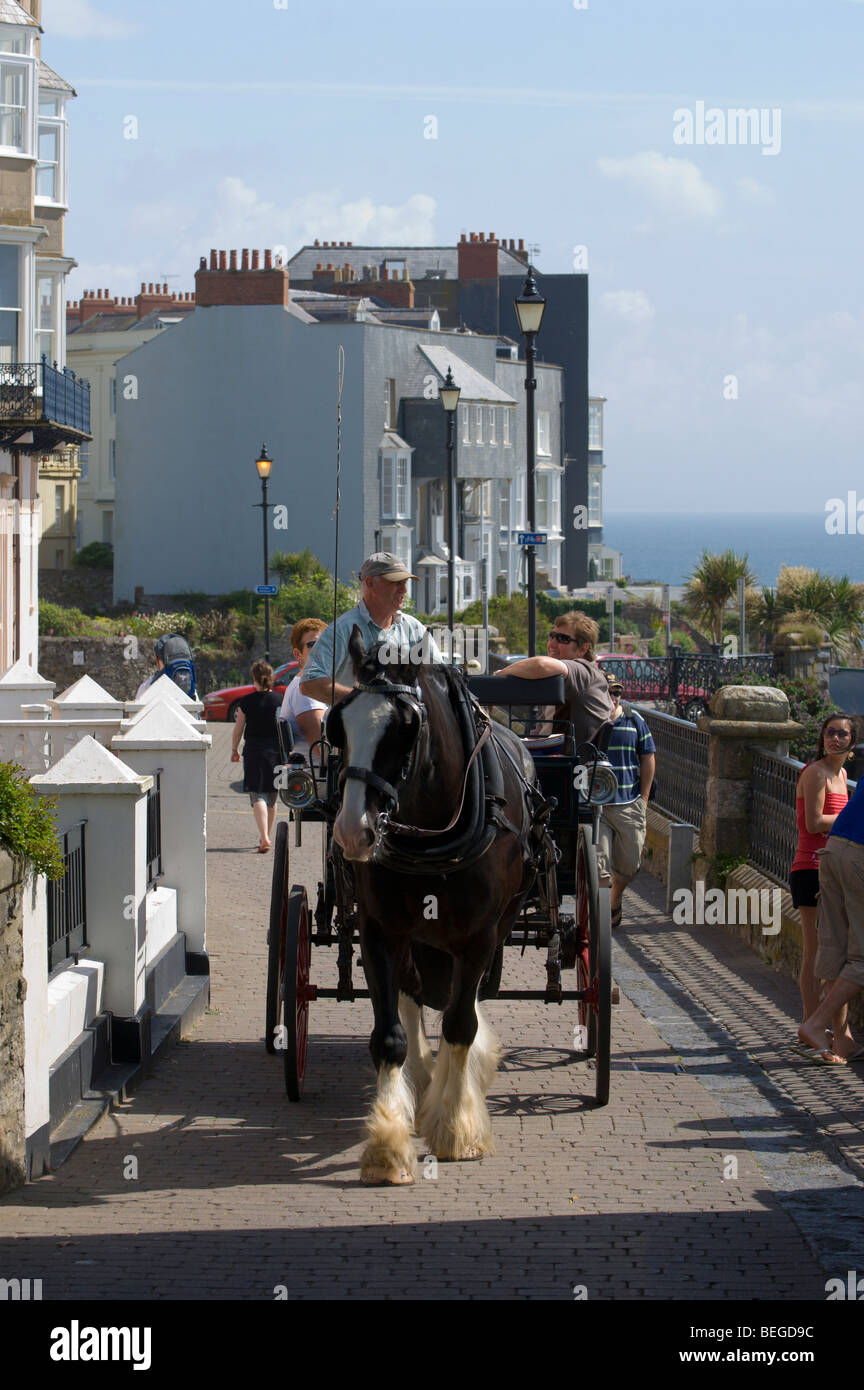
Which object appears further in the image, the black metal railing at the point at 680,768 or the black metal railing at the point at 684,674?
the black metal railing at the point at 684,674

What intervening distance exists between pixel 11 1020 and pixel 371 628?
2367mm

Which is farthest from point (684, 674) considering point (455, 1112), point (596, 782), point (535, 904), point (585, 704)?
point (455, 1112)

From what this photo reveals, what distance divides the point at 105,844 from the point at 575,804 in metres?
2.50

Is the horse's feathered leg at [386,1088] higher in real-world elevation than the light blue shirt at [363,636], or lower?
lower

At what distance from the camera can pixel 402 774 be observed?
6363 millimetres

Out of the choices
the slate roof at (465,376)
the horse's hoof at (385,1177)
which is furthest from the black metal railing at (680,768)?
the slate roof at (465,376)

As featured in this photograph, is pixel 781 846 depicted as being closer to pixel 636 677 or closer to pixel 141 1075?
pixel 141 1075

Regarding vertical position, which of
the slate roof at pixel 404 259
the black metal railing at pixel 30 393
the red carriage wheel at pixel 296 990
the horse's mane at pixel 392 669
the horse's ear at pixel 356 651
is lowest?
the red carriage wheel at pixel 296 990

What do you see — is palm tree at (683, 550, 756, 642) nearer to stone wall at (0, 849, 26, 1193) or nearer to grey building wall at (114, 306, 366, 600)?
grey building wall at (114, 306, 366, 600)

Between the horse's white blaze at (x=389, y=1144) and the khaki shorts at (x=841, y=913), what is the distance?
2941mm

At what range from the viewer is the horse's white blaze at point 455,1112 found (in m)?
7.09

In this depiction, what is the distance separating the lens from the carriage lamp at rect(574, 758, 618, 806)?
865cm

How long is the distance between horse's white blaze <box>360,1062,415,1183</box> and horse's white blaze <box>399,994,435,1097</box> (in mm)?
809

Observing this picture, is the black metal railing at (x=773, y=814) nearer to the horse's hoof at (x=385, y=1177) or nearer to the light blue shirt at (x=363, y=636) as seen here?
the light blue shirt at (x=363, y=636)
